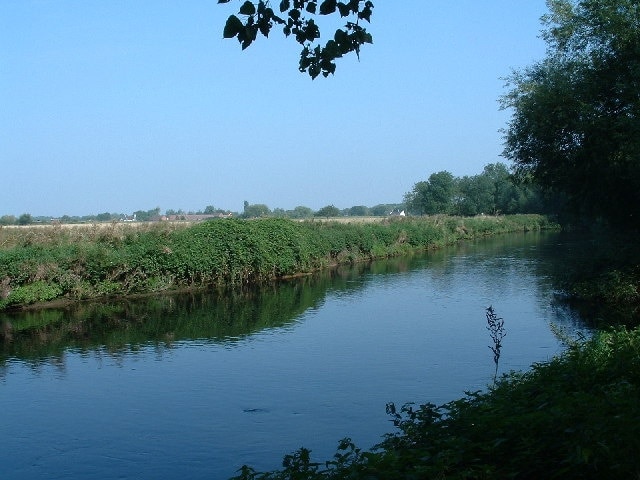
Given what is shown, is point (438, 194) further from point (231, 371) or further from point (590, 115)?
point (231, 371)

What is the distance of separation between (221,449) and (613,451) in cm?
608

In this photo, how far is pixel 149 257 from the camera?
1018 inches

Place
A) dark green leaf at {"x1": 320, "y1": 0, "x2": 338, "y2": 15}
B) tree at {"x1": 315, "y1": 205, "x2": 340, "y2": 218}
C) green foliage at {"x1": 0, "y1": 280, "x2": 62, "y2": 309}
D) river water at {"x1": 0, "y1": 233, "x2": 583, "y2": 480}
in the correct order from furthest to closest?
tree at {"x1": 315, "y1": 205, "x2": 340, "y2": 218}
green foliage at {"x1": 0, "y1": 280, "x2": 62, "y2": 309}
river water at {"x1": 0, "y1": 233, "x2": 583, "y2": 480}
dark green leaf at {"x1": 320, "y1": 0, "x2": 338, "y2": 15}

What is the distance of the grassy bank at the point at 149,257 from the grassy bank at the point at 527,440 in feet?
59.1

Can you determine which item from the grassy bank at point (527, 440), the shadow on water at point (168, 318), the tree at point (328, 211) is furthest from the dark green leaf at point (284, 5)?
the tree at point (328, 211)

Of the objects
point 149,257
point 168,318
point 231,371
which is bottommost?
point 231,371

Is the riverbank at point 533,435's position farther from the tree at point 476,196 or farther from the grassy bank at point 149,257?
the tree at point 476,196

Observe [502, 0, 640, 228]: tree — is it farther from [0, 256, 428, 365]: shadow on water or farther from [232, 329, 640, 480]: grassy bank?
[232, 329, 640, 480]: grassy bank

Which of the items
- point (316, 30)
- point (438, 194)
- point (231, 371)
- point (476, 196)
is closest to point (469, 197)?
point (476, 196)

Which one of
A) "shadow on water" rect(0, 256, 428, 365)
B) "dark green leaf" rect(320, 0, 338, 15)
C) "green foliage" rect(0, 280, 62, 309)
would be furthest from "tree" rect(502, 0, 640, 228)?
"green foliage" rect(0, 280, 62, 309)

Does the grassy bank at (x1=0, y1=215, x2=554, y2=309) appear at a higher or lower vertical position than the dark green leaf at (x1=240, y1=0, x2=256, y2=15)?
lower

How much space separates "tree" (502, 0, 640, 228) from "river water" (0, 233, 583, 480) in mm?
4098

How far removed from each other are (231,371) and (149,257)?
42.2ft

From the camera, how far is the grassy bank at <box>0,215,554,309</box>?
73.6 ft
